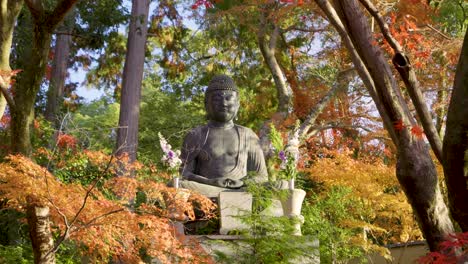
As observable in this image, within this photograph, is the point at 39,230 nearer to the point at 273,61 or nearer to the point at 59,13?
the point at 59,13

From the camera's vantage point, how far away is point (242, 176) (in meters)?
9.80

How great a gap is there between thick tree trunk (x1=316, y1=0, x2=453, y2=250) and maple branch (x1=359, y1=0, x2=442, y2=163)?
0.15m

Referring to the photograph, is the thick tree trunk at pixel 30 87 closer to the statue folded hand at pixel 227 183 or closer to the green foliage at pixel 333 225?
the statue folded hand at pixel 227 183

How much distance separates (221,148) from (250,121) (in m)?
7.65

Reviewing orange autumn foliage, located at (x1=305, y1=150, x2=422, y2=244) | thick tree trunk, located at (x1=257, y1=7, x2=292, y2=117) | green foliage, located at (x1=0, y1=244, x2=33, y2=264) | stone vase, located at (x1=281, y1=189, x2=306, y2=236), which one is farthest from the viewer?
thick tree trunk, located at (x1=257, y1=7, x2=292, y2=117)

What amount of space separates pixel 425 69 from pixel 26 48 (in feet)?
26.8

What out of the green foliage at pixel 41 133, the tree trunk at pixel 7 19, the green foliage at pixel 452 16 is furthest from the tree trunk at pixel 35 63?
the green foliage at pixel 452 16

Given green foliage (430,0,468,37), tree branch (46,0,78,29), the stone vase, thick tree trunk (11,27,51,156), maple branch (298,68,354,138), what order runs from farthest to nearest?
maple branch (298,68,354,138), green foliage (430,0,468,37), the stone vase, thick tree trunk (11,27,51,156), tree branch (46,0,78,29)

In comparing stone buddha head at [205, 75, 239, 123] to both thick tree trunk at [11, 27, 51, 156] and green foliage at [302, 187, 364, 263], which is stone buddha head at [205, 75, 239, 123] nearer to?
green foliage at [302, 187, 364, 263]

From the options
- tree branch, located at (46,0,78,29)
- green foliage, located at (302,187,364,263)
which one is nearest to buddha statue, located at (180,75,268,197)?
green foliage, located at (302,187,364,263)

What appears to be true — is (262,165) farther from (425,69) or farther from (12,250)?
(425,69)

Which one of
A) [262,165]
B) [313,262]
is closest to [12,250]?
[262,165]

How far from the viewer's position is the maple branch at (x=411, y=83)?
4.77m

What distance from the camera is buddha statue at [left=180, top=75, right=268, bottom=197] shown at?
9828 millimetres
